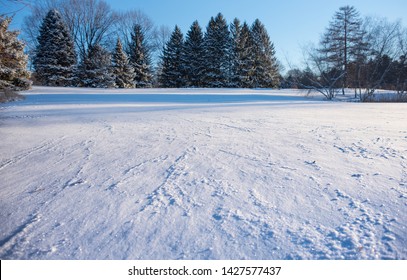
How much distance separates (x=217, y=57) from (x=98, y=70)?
1314 cm

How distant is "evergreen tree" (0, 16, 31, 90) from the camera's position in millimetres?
9070

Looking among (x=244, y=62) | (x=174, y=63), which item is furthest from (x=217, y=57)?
(x=174, y=63)

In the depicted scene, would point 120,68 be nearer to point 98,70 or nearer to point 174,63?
point 98,70

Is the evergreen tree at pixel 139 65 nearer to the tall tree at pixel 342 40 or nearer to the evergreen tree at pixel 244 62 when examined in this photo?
the evergreen tree at pixel 244 62

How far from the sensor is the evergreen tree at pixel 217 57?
25302 mm

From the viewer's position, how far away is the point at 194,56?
25.6 m

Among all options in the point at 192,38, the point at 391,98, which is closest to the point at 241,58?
the point at 192,38

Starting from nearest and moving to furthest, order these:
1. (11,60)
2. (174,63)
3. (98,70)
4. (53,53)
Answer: (11,60)
(53,53)
(98,70)
(174,63)

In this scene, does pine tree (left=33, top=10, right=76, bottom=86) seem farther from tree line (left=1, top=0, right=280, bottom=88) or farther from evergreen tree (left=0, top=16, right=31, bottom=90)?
evergreen tree (left=0, top=16, right=31, bottom=90)

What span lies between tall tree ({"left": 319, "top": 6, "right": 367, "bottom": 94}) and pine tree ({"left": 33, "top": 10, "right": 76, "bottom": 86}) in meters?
21.1

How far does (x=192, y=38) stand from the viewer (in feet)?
85.8

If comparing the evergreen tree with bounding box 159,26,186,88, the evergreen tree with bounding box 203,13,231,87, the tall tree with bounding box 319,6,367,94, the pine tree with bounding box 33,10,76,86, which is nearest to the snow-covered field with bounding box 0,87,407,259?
the tall tree with bounding box 319,6,367,94

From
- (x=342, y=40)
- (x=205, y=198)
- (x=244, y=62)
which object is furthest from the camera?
(x=244, y=62)
